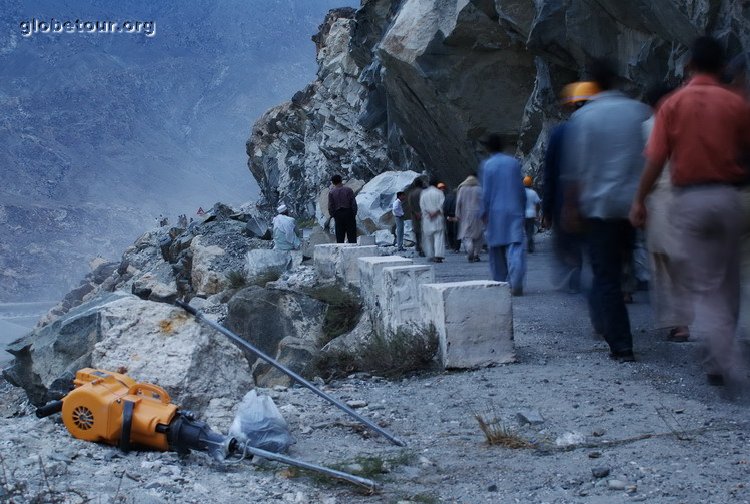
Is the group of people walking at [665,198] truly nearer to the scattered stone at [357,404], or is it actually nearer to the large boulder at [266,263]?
the scattered stone at [357,404]

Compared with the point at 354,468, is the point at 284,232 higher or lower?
higher

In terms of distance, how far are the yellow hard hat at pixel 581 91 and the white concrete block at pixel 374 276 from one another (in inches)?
103

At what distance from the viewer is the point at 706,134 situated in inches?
176

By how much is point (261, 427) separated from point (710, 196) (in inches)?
101

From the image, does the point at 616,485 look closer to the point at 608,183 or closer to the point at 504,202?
the point at 608,183

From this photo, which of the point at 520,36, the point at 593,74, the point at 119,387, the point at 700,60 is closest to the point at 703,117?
the point at 700,60

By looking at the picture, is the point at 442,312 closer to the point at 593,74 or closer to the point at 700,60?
the point at 593,74

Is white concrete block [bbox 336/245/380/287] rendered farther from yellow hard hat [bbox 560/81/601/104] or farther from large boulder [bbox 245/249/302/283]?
yellow hard hat [bbox 560/81/601/104]

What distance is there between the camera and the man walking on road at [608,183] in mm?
5414

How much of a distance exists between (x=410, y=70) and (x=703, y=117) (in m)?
25.2

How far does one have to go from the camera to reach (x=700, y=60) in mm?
4676

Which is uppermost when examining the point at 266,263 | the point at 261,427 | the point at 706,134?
the point at 706,134

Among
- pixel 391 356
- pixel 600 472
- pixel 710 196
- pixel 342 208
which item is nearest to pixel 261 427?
pixel 600 472

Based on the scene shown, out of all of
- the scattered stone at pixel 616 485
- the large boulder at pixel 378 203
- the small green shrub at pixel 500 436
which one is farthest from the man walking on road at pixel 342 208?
the large boulder at pixel 378 203
